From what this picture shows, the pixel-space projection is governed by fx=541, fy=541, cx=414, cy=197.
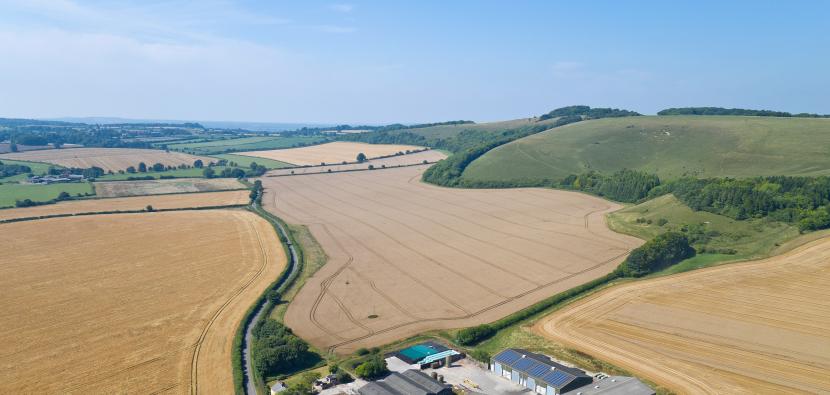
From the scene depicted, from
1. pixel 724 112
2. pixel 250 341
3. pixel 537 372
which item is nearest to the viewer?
pixel 537 372

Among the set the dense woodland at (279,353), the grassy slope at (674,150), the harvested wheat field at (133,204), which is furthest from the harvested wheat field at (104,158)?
the dense woodland at (279,353)

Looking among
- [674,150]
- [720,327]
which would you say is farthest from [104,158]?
[720,327]

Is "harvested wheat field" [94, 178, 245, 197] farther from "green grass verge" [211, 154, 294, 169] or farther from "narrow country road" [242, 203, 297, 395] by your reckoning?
"narrow country road" [242, 203, 297, 395]

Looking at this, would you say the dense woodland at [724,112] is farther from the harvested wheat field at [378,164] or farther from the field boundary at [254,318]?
the field boundary at [254,318]

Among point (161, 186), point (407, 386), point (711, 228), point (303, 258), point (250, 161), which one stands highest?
point (250, 161)

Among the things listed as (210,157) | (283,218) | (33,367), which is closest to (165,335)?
(33,367)

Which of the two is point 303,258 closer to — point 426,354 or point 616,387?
point 426,354
